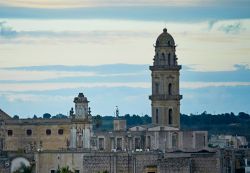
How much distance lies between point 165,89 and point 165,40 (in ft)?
10.0

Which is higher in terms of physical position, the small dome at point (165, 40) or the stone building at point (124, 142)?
the small dome at point (165, 40)

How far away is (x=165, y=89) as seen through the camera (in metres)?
116

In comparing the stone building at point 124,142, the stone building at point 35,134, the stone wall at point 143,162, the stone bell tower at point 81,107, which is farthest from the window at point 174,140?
the stone wall at point 143,162

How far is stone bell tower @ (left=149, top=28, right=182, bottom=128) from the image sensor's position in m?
115

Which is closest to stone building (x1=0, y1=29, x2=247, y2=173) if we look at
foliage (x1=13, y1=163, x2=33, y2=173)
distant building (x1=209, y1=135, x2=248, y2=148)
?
foliage (x1=13, y1=163, x2=33, y2=173)

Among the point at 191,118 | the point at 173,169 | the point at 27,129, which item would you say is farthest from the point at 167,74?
the point at 191,118

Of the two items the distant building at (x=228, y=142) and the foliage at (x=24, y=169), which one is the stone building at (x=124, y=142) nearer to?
the foliage at (x=24, y=169)

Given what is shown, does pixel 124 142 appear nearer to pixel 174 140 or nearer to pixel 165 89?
pixel 174 140

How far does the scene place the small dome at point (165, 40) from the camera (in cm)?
11531

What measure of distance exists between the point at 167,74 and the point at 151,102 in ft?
6.62

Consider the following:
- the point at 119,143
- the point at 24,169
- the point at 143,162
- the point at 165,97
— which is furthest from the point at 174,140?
the point at 24,169

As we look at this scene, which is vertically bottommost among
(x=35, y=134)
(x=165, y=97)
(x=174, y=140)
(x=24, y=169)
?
(x=24, y=169)

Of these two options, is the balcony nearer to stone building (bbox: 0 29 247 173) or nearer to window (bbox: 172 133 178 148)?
stone building (bbox: 0 29 247 173)

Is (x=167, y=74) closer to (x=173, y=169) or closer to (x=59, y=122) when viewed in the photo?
(x=59, y=122)
